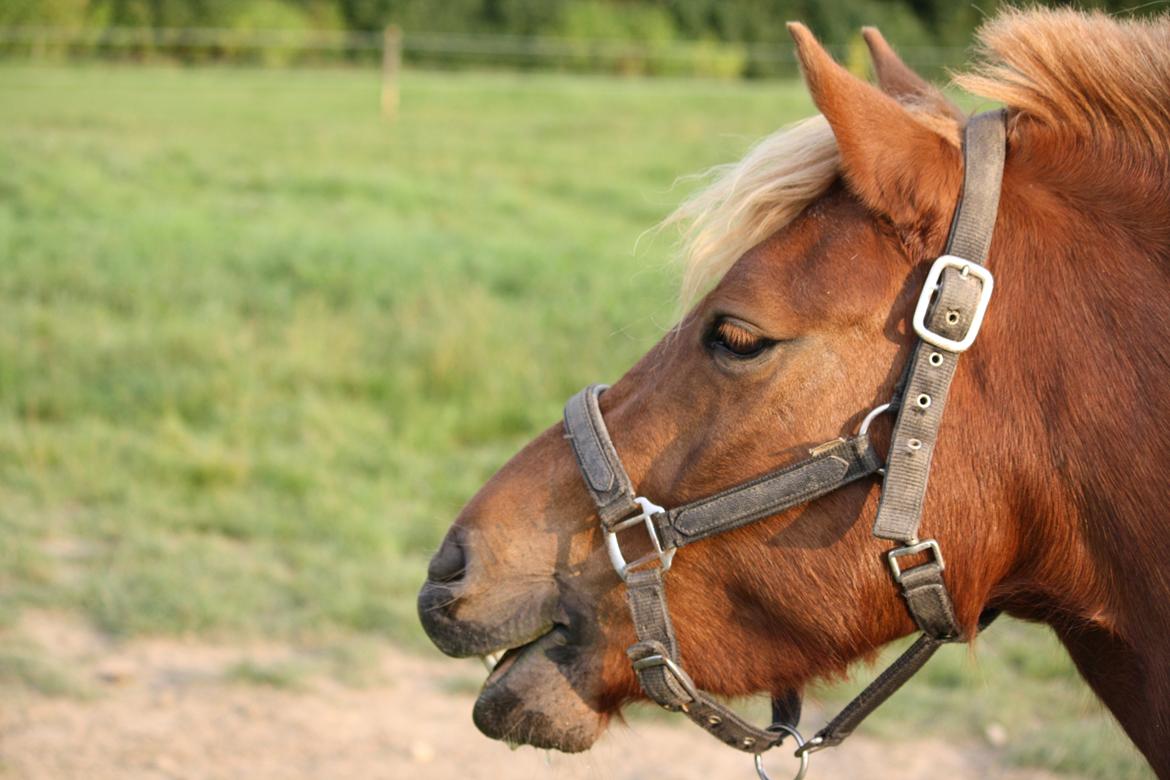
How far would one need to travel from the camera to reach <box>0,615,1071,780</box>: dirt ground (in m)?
3.75

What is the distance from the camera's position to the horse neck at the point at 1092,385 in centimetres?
175

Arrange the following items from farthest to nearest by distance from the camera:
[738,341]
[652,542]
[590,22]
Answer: [590,22] → [652,542] → [738,341]

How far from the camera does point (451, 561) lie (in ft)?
6.84

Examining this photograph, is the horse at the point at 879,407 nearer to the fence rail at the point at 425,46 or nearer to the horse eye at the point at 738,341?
the horse eye at the point at 738,341

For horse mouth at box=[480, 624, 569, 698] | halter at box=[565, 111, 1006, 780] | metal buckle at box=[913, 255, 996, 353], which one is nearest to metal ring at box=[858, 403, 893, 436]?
halter at box=[565, 111, 1006, 780]

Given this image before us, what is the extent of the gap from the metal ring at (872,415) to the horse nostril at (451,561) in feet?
2.46

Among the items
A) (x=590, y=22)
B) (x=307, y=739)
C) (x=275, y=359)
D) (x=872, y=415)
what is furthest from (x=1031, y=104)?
(x=590, y=22)

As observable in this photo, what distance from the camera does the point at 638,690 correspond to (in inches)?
82.5

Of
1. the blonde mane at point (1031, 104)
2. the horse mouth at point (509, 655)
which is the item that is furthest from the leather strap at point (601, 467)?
the blonde mane at point (1031, 104)

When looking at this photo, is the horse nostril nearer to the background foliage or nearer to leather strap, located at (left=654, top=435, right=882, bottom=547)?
leather strap, located at (left=654, top=435, right=882, bottom=547)

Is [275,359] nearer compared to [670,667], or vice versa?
[670,667]

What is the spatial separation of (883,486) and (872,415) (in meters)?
0.11

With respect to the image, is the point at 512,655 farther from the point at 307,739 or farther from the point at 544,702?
the point at 307,739

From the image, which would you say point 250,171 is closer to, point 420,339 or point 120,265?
point 120,265
